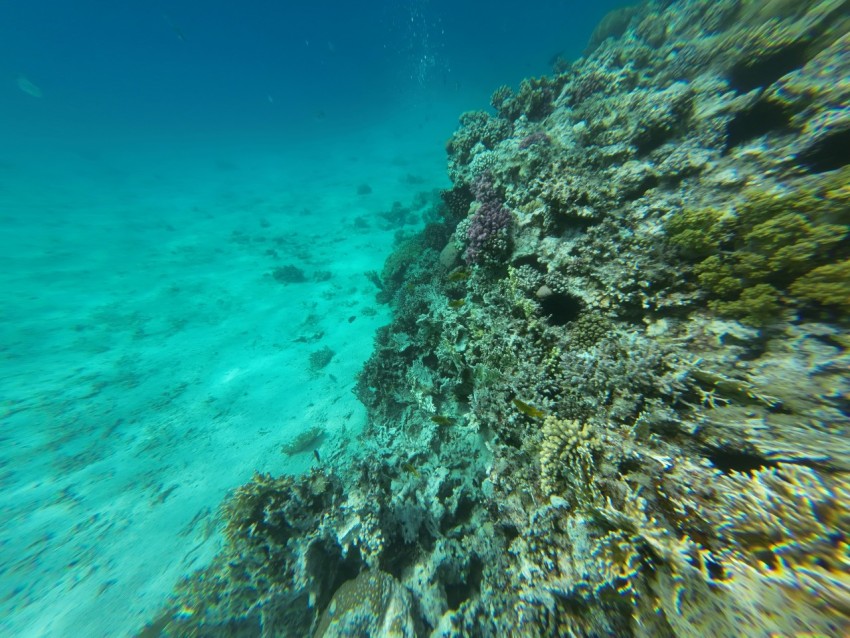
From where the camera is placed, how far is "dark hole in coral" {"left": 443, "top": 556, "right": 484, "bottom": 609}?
13.1 ft

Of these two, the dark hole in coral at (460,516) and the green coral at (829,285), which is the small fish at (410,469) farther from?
the green coral at (829,285)

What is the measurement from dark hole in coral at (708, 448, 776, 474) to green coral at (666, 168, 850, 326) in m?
1.37

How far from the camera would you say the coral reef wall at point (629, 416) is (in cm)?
233

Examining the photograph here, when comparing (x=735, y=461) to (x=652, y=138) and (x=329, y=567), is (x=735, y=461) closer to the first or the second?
(x=329, y=567)

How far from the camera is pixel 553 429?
3584mm

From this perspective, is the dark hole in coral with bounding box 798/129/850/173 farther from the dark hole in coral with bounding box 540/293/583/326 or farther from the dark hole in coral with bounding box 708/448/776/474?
the dark hole in coral with bounding box 708/448/776/474

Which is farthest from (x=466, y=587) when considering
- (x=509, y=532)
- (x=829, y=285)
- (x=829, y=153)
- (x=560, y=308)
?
(x=829, y=153)

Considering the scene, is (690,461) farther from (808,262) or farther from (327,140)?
(327,140)

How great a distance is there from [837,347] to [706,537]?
2.03 meters

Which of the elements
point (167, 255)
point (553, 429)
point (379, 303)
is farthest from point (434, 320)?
point (167, 255)

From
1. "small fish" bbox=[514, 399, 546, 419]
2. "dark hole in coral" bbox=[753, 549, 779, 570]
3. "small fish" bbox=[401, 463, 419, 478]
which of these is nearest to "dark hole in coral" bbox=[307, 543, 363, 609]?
"small fish" bbox=[401, 463, 419, 478]

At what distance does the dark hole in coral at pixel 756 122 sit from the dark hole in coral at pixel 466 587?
24.7 ft

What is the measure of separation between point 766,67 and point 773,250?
5611mm

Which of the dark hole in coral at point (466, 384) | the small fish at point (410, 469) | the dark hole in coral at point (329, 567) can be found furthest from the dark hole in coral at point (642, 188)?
the dark hole in coral at point (329, 567)
